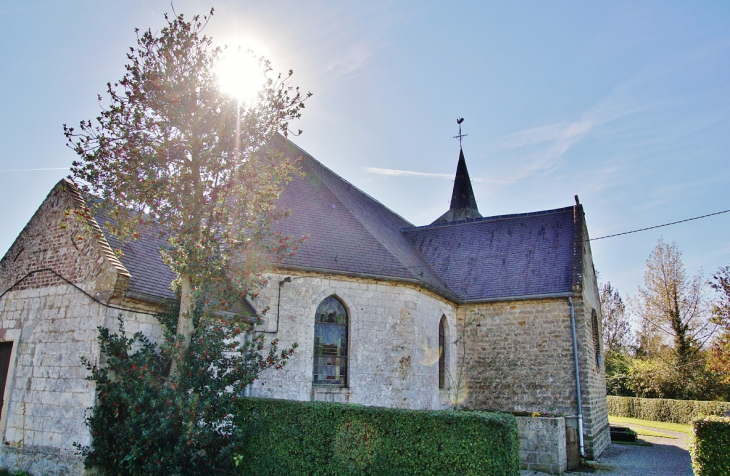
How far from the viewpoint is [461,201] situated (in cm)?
2458

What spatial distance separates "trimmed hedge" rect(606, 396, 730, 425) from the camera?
2296cm

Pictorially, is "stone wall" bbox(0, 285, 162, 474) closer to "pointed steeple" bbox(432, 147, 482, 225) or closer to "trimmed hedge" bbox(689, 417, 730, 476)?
"trimmed hedge" bbox(689, 417, 730, 476)

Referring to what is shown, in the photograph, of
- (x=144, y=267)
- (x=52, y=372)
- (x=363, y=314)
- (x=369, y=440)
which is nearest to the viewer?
(x=369, y=440)

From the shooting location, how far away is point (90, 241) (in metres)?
8.76

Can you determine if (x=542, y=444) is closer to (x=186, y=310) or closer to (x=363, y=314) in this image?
(x=363, y=314)

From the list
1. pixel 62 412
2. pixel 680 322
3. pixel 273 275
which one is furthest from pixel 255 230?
pixel 680 322

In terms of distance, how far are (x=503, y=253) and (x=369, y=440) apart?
11032 mm

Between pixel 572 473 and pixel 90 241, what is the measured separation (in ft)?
35.9

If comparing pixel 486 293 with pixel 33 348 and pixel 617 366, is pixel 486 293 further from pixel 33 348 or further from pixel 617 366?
pixel 617 366

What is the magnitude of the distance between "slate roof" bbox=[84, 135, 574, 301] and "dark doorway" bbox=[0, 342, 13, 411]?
2.83 metres

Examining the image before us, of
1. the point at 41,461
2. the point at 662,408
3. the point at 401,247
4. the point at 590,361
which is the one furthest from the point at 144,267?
the point at 662,408

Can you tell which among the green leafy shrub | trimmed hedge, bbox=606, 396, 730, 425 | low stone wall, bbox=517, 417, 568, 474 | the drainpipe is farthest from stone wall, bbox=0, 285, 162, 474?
trimmed hedge, bbox=606, 396, 730, 425

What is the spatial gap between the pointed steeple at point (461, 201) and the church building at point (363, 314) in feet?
17.4

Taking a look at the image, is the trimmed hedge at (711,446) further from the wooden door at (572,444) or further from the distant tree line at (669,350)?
the distant tree line at (669,350)
